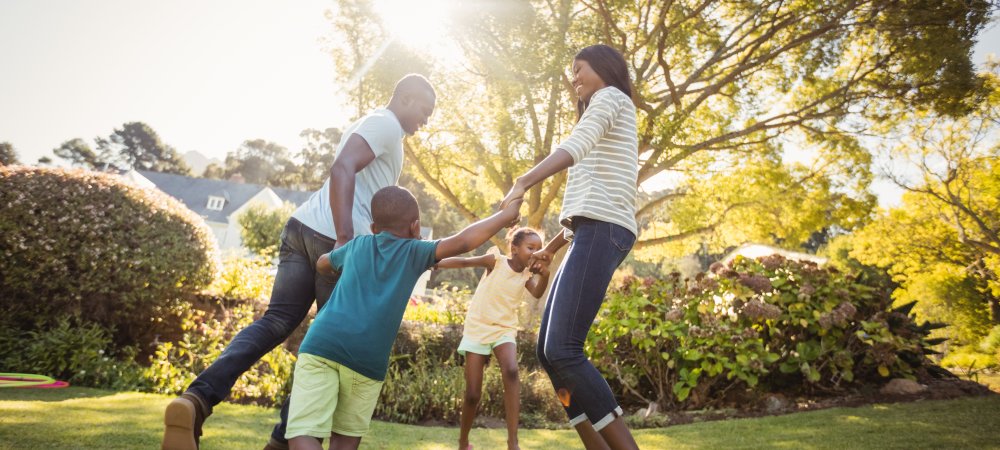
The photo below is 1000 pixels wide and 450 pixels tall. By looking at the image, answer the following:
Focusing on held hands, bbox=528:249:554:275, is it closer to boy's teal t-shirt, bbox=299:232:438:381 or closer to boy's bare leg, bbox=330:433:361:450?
boy's teal t-shirt, bbox=299:232:438:381

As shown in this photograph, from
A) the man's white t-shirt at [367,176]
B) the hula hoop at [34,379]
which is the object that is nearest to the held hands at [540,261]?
the man's white t-shirt at [367,176]

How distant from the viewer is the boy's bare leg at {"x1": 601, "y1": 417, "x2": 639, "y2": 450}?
7.31 ft

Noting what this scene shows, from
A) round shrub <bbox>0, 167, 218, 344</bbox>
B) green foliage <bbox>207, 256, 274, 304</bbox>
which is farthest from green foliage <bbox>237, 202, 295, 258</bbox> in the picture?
round shrub <bbox>0, 167, 218, 344</bbox>

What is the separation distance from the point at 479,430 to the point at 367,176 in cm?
270

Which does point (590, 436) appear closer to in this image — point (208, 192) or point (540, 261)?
point (540, 261)

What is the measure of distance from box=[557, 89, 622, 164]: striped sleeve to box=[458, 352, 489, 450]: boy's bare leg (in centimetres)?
203

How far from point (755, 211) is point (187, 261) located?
41.8 feet

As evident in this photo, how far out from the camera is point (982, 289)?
48.0ft

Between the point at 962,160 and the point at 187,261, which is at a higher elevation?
the point at 962,160

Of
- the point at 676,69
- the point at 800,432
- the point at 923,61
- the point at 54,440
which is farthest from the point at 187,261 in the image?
the point at 923,61

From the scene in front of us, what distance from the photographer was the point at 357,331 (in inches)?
84.0

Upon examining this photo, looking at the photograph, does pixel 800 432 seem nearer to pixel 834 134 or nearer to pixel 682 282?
pixel 682 282

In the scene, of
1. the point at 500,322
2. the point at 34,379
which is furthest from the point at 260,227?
the point at 500,322

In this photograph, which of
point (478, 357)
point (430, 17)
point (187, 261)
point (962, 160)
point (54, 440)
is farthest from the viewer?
point (962, 160)
